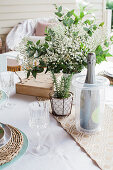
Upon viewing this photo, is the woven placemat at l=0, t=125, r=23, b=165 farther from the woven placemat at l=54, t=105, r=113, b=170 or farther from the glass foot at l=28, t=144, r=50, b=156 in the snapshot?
the woven placemat at l=54, t=105, r=113, b=170

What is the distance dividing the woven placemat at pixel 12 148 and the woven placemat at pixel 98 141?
0.74 ft

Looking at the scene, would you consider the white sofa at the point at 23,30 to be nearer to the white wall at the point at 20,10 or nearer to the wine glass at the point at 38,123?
the white wall at the point at 20,10

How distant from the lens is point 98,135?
3.22 ft

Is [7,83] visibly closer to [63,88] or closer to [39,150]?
[63,88]

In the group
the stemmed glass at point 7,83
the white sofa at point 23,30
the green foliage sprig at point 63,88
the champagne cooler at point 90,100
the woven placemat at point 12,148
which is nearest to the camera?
the woven placemat at point 12,148

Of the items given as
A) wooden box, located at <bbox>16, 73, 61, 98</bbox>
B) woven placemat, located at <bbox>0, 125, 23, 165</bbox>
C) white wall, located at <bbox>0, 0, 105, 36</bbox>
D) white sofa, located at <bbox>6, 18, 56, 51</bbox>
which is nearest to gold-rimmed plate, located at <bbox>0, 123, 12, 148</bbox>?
woven placemat, located at <bbox>0, 125, 23, 165</bbox>

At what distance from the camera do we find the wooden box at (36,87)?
138 cm

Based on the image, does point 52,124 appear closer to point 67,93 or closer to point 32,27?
point 67,93

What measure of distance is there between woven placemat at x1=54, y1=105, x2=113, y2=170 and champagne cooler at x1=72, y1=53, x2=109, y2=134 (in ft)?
0.11

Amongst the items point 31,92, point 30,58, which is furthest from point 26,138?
point 31,92

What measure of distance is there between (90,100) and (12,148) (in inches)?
14.5

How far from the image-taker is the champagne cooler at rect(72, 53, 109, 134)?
97 cm

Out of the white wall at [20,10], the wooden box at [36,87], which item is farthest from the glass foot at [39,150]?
the white wall at [20,10]

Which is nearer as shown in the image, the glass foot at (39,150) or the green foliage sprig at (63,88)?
the glass foot at (39,150)
